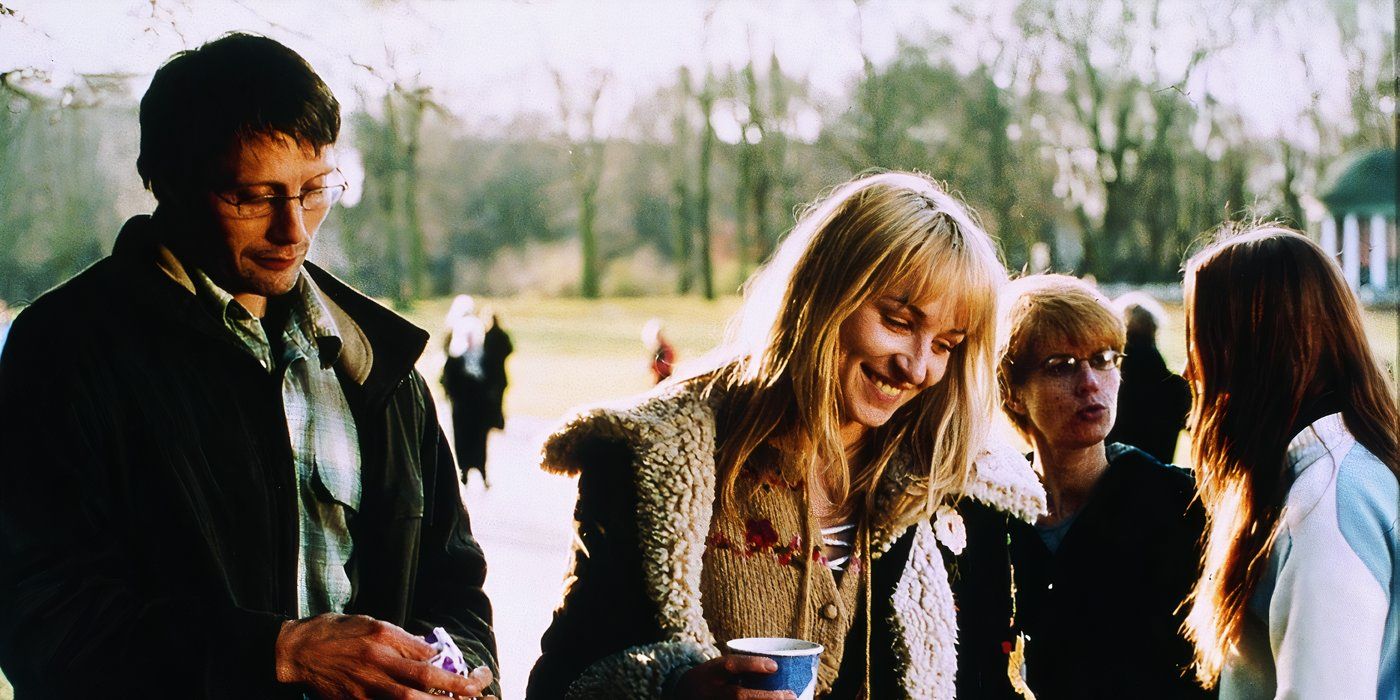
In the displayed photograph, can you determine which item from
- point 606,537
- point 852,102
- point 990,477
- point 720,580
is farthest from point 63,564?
point 852,102

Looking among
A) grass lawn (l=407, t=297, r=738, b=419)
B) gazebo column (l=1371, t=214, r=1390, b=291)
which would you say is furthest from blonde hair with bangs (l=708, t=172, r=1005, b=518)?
gazebo column (l=1371, t=214, r=1390, b=291)

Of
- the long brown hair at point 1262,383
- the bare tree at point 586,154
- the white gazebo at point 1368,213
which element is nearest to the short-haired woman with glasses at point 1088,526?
the long brown hair at point 1262,383

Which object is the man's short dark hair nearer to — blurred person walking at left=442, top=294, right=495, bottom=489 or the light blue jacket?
the light blue jacket

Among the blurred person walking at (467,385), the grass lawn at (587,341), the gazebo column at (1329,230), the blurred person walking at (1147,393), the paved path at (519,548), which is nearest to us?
the blurred person walking at (1147,393)

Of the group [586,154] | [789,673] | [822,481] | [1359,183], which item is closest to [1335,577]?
[822,481]

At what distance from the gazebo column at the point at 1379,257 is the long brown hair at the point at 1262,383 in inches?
452

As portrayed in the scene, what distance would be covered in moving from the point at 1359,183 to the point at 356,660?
12.3 m

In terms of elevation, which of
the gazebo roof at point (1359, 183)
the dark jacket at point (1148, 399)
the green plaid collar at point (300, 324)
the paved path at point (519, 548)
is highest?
the gazebo roof at point (1359, 183)

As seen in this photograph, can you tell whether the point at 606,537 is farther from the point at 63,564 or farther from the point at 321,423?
the point at 63,564

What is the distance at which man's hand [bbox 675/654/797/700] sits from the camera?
1.44 meters

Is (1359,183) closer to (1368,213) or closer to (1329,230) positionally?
(1368,213)

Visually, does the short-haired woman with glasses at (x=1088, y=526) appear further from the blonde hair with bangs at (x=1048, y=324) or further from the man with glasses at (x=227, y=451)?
the man with glasses at (x=227, y=451)

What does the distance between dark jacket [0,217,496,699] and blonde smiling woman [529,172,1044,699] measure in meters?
0.46

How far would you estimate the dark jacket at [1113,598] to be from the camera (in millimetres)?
2518
